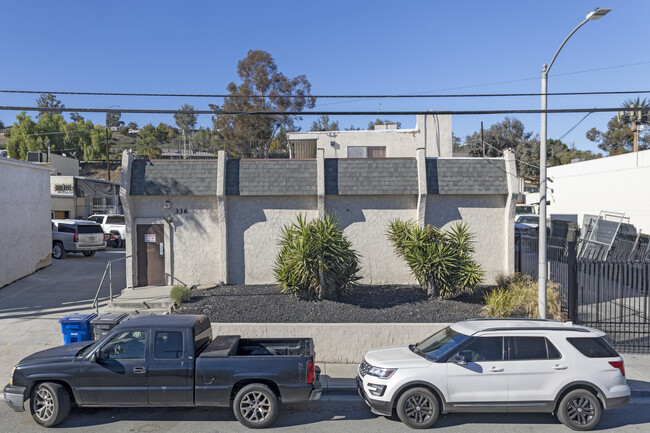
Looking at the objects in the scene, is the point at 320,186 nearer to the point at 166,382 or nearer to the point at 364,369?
the point at 364,369

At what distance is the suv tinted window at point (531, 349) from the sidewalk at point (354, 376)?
2835 mm

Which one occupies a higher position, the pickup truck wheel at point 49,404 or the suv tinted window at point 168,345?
the suv tinted window at point 168,345

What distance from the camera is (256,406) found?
23.1 feet

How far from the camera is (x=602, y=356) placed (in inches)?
283

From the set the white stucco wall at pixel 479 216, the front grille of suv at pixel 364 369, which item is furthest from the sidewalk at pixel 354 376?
the white stucco wall at pixel 479 216

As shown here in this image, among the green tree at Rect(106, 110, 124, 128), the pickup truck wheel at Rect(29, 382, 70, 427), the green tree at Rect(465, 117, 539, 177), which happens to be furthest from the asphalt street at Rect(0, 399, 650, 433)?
the green tree at Rect(106, 110, 124, 128)

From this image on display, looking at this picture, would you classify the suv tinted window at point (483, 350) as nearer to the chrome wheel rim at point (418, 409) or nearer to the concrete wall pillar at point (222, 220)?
the chrome wheel rim at point (418, 409)

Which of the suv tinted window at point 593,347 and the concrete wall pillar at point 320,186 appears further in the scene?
the concrete wall pillar at point 320,186

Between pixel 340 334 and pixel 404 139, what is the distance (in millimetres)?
14689

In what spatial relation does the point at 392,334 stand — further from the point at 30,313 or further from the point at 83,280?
the point at 83,280

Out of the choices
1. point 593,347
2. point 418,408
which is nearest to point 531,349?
point 593,347

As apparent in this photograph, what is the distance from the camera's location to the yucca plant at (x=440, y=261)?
11.9 meters

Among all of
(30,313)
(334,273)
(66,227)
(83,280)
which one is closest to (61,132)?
(66,227)

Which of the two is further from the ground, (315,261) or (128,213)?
(128,213)
